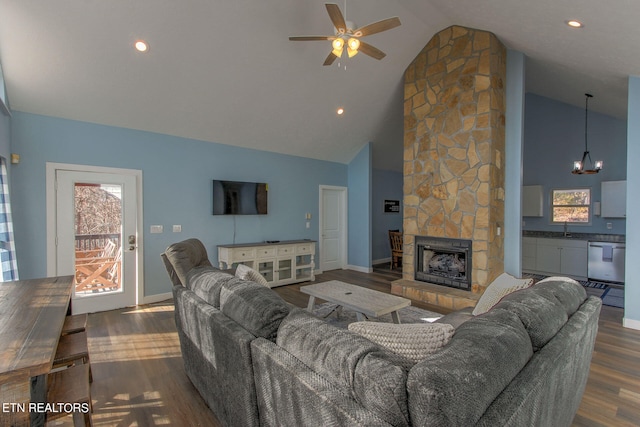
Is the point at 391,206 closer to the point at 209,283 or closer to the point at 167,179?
the point at 167,179

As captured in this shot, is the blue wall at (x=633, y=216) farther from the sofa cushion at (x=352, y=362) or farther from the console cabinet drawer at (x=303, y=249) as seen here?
the console cabinet drawer at (x=303, y=249)

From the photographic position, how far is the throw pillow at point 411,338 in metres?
1.17

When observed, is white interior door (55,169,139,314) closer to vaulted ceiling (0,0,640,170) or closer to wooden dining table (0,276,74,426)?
vaulted ceiling (0,0,640,170)

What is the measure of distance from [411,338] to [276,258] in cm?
447

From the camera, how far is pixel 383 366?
39.9 inches

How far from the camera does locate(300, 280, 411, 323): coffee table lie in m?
2.82

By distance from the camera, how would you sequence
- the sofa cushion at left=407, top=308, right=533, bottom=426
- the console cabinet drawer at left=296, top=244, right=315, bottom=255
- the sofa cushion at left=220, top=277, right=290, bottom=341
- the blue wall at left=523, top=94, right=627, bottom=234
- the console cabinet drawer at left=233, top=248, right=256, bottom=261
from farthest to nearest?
→ the console cabinet drawer at left=296, top=244, right=315, bottom=255
the blue wall at left=523, top=94, right=627, bottom=234
the console cabinet drawer at left=233, top=248, right=256, bottom=261
the sofa cushion at left=220, top=277, right=290, bottom=341
the sofa cushion at left=407, top=308, right=533, bottom=426

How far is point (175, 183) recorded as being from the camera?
4676 millimetres

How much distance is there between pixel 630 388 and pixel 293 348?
114 inches

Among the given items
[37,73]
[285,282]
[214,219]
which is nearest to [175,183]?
[214,219]

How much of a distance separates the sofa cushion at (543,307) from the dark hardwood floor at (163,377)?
0.94 m

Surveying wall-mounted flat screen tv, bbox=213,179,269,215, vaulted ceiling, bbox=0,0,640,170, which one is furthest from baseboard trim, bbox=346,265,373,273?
vaulted ceiling, bbox=0,0,640,170

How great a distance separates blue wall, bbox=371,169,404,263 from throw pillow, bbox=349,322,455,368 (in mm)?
6362

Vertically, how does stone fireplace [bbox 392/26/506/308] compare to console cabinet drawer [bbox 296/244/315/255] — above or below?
above
